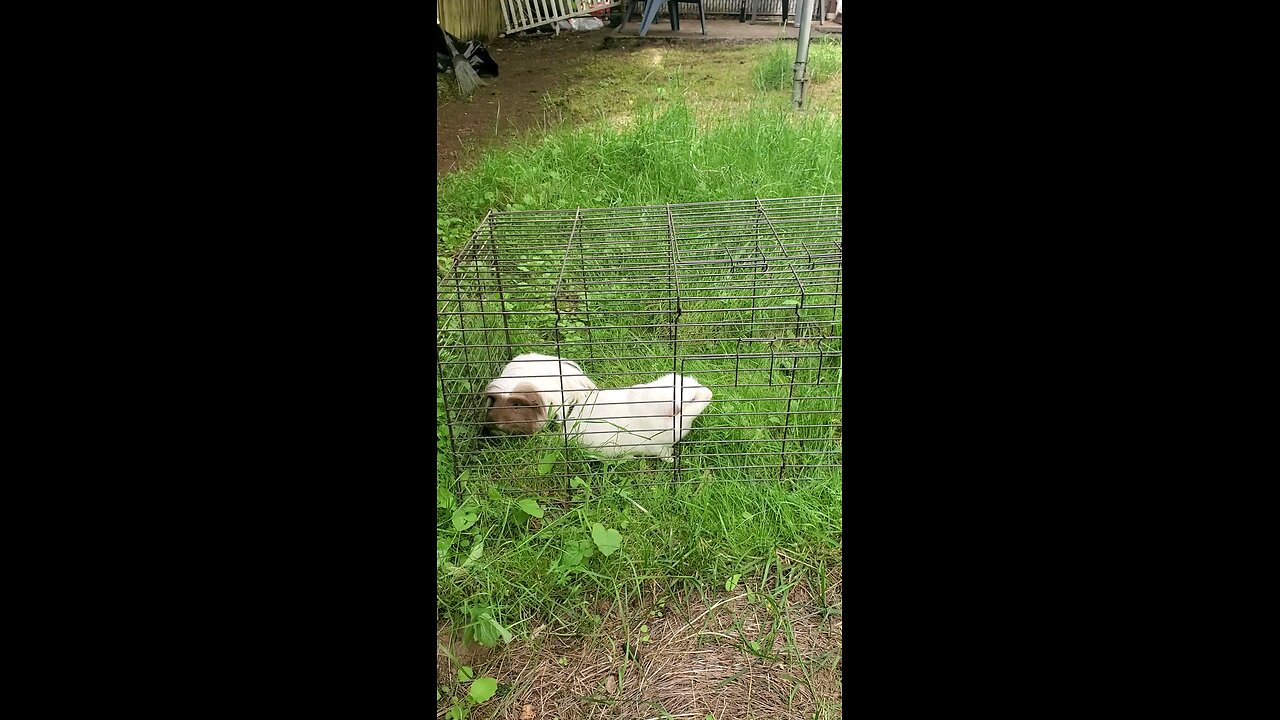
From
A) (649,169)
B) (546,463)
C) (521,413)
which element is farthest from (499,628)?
(649,169)

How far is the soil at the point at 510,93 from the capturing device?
6.11m

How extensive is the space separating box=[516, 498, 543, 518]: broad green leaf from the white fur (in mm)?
393

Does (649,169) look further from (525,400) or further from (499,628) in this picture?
(499,628)

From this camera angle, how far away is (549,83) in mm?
7910

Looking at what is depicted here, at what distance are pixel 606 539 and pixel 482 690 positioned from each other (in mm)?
526

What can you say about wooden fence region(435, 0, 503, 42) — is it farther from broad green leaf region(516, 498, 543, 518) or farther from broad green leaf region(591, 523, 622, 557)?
broad green leaf region(591, 523, 622, 557)

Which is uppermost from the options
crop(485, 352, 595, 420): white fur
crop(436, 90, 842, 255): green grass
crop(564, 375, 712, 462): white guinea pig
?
crop(436, 90, 842, 255): green grass

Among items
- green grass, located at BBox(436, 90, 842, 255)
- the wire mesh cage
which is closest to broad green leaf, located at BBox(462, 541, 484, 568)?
the wire mesh cage

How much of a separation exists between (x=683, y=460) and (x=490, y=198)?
2810 mm

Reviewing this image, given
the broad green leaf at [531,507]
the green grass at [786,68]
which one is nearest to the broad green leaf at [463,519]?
the broad green leaf at [531,507]

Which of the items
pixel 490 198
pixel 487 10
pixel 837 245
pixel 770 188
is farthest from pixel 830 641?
pixel 487 10

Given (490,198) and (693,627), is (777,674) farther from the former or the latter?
(490,198)

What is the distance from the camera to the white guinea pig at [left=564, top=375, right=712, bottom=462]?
Answer: 8.10ft

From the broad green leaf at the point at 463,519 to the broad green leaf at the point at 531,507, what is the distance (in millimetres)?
145
